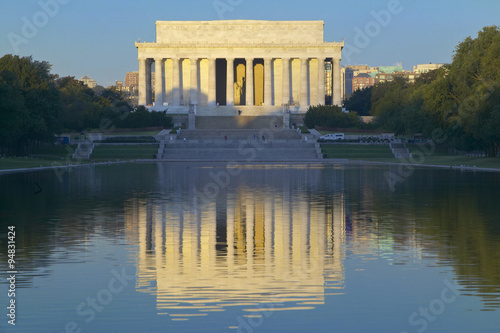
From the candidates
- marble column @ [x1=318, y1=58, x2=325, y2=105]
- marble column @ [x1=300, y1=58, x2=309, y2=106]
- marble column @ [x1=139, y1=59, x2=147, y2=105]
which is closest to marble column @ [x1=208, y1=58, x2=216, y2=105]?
marble column @ [x1=139, y1=59, x2=147, y2=105]

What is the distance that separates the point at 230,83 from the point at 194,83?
674 centimetres

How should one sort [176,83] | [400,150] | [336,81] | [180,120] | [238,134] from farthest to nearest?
[176,83] < [336,81] < [180,120] < [238,134] < [400,150]

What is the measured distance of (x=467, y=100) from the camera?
80.9 m

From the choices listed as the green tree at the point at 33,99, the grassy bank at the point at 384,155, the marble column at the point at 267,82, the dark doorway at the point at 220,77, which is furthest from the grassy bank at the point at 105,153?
the dark doorway at the point at 220,77

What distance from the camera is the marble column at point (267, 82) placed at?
140750mm

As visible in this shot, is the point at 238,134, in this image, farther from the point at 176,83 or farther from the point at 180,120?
the point at 176,83

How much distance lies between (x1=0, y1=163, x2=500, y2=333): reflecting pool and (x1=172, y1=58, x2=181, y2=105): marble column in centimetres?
10524

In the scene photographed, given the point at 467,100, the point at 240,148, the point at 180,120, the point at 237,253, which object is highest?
the point at 467,100

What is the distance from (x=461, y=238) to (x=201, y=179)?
31.5 meters

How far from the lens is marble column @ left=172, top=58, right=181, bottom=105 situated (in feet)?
465

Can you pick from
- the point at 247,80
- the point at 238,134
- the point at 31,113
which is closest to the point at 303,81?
the point at 247,80

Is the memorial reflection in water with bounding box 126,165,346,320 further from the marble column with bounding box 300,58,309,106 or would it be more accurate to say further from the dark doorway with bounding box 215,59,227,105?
the dark doorway with bounding box 215,59,227,105

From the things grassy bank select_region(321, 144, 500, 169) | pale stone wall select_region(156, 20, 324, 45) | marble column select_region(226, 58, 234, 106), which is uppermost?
pale stone wall select_region(156, 20, 324, 45)

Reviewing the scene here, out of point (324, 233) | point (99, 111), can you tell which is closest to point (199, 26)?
point (99, 111)
